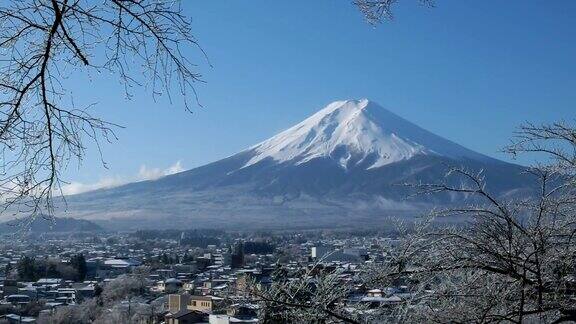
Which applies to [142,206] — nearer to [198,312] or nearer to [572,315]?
[198,312]

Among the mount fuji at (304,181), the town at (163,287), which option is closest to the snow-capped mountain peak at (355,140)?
the mount fuji at (304,181)

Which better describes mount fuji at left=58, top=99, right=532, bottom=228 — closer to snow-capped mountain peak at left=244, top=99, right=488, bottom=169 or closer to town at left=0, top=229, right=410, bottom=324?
snow-capped mountain peak at left=244, top=99, right=488, bottom=169

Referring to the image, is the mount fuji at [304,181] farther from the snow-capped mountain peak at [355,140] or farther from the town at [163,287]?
the town at [163,287]

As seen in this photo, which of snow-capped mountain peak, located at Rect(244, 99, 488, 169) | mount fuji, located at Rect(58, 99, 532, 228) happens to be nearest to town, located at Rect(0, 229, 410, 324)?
mount fuji, located at Rect(58, 99, 532, 228)

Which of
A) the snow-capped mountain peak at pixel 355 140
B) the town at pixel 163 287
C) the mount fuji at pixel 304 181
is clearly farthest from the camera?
the snow-capped mountain peak at pixel 355 140

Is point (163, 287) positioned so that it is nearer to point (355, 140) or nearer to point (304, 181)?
point (304, 181)
